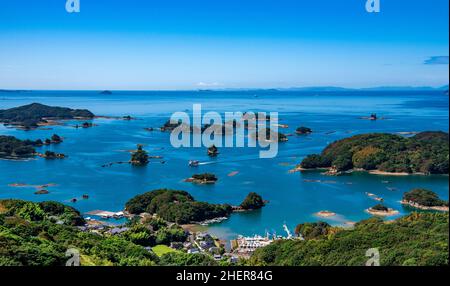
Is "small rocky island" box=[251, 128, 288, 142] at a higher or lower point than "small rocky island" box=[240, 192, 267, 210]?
higher

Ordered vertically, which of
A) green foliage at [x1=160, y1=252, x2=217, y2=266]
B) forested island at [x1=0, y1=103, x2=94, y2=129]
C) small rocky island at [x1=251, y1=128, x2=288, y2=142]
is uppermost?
forested island at [x1=0, y1=103, x2=94, y2=129]

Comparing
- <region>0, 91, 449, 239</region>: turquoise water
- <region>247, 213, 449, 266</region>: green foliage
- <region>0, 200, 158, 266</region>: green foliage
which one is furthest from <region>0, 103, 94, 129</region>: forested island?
<region>247, 213, 449, 266</region>: green foliage

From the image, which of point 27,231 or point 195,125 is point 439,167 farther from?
point 195,125

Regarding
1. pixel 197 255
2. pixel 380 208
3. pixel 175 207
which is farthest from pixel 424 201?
pixel 197 255

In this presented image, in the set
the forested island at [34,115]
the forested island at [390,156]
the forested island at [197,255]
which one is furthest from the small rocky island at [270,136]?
the forested island at [197,255]

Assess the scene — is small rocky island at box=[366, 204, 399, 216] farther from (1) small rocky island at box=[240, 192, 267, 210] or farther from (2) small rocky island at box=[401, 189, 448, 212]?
(1) small rocky island at box=[240, 192, 267, 210]

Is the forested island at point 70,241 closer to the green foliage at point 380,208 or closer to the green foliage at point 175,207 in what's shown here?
the green foliage at point 175,207
